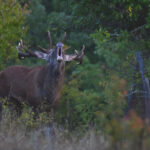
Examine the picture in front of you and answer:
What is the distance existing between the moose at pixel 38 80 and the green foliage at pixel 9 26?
1.74 meters

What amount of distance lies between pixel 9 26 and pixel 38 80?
3441mm

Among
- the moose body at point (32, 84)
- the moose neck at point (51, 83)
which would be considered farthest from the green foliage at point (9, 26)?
the moose neck at point (51, 83)

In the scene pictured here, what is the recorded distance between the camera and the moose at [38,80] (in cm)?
1056

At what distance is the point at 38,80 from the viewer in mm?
11086

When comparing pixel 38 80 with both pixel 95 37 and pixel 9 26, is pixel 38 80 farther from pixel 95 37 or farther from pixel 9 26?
pixel 9 26

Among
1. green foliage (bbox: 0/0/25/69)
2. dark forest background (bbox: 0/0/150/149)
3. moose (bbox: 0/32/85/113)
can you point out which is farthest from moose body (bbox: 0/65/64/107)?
green foliage (bbox: 0/0/25/69)

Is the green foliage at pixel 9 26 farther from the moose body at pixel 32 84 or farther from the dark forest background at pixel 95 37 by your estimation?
the moose body at pixel 32 84

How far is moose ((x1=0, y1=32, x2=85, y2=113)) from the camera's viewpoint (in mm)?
10562

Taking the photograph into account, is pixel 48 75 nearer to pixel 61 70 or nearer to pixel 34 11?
pixel 61 70

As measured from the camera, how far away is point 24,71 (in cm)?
1189

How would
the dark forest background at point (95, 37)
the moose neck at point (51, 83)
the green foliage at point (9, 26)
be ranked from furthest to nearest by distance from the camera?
A: the green foliage at point (9, 26), the moose neck at point (51, 83), the dark forest background at point (95, 37)

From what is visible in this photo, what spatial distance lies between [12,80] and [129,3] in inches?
164

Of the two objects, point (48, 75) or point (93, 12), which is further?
point (48, 75)

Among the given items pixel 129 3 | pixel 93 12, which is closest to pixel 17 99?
pixel 93 12
